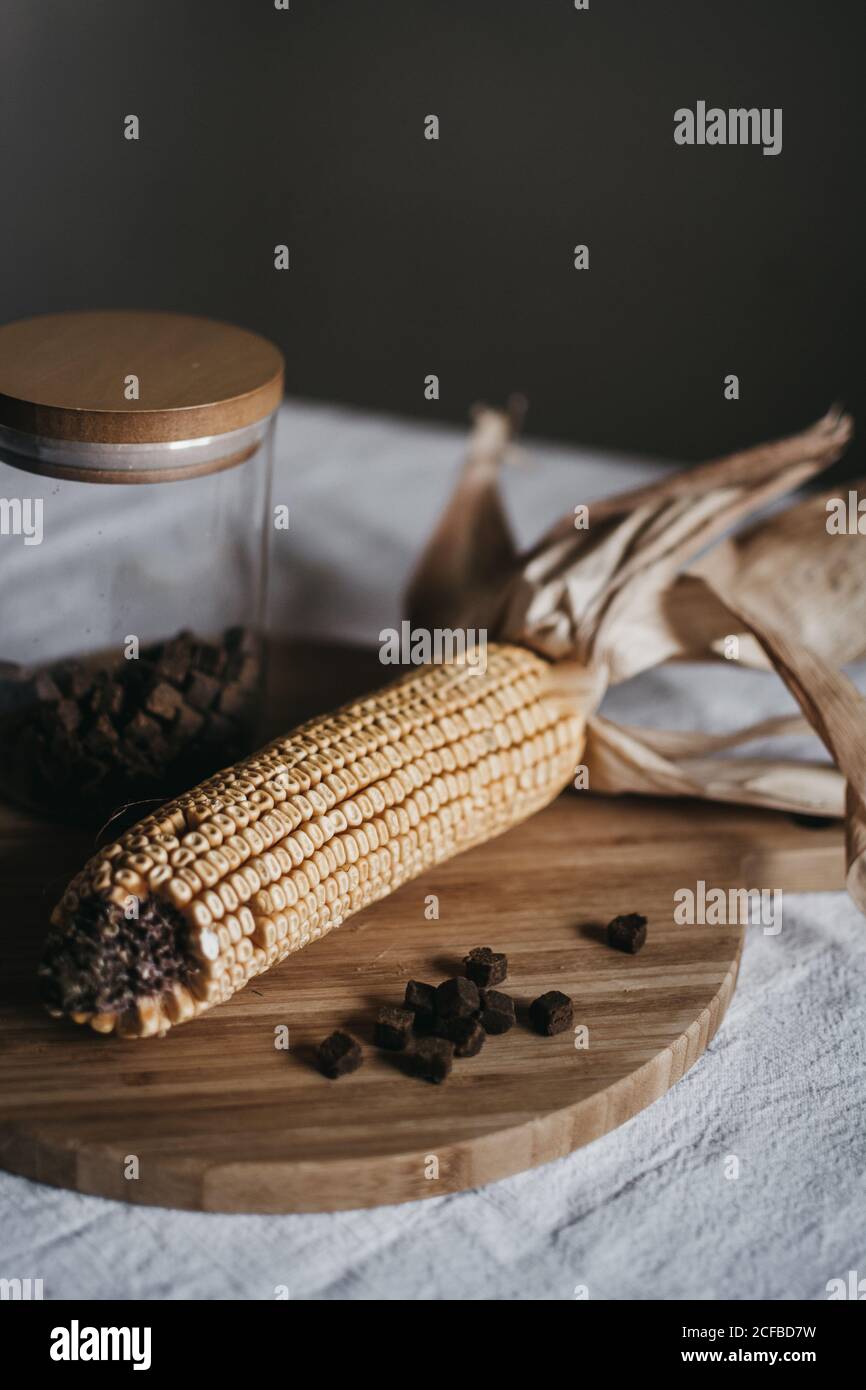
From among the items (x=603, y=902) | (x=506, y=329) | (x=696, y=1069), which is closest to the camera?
(x=696, y=1069)

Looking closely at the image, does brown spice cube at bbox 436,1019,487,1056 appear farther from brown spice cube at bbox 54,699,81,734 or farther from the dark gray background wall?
the dark gray background wall

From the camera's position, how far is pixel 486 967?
3.88 ft

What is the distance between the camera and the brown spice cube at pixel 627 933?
1237 millimetres

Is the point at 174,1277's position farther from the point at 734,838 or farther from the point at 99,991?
the point at 734,838

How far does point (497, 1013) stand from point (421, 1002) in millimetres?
67

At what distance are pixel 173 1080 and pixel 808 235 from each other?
2350 millimetres

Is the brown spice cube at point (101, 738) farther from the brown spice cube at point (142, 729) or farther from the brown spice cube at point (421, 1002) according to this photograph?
the brown spice cube at point (421, 1002)

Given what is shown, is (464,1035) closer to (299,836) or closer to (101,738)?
(299,836)

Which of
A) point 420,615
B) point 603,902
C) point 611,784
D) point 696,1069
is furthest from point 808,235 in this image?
point 696,1069

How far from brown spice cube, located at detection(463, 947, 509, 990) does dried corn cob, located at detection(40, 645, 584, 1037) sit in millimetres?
115

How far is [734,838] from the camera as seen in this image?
1.45m

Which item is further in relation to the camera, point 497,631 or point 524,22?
point 524,22

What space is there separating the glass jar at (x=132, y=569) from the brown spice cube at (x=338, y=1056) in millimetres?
374

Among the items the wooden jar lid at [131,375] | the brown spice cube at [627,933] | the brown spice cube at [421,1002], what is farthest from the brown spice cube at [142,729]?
the brown spice cube at [627,933]
